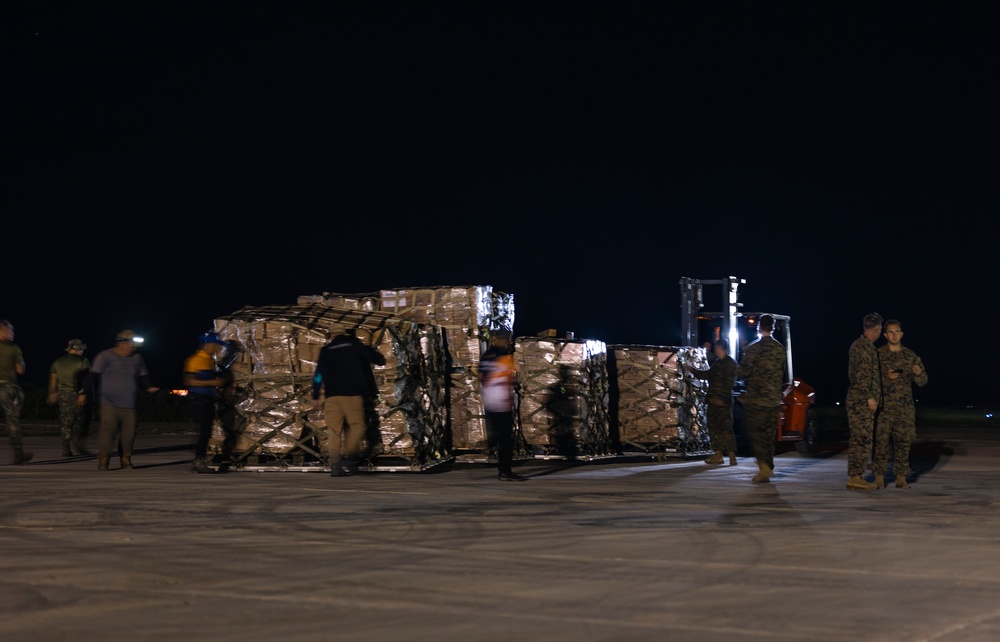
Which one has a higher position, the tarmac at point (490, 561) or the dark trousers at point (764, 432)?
the dark trousers at point (764, 432)

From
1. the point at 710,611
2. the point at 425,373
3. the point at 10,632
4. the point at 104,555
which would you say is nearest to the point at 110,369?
the point at 425,373

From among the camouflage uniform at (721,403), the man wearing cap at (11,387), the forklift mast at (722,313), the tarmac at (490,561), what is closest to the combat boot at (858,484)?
the tarmac at (490,561)

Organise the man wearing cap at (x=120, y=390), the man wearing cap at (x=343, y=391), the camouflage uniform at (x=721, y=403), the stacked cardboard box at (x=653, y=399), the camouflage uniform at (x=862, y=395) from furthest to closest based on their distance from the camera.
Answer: the stacked cardboard box at (x=653, y=399), the camouflage uniform at (x=721, y=403), the man wearing cap at (x=120, y=390), the man wearing cap at (x=343, y=391), the camouflage uniform at (x=862, y=395)

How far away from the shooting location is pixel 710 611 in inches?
255

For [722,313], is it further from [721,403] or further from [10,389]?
[10,389]

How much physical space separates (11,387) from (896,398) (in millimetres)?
11565

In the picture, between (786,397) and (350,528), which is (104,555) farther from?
(786,397)

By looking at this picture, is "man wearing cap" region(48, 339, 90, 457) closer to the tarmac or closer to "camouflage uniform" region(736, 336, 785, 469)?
the tarmac

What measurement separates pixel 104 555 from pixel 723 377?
1106 cm

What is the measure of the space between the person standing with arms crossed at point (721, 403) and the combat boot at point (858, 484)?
148 inches

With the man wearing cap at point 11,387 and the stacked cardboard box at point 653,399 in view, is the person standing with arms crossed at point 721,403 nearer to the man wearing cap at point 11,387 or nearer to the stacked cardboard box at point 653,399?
the stacked cardboard box at point 653,399

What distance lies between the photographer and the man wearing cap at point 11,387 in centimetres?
1628

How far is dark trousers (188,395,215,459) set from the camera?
50.4ft

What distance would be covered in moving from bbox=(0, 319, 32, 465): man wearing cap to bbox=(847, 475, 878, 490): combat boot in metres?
10.9
